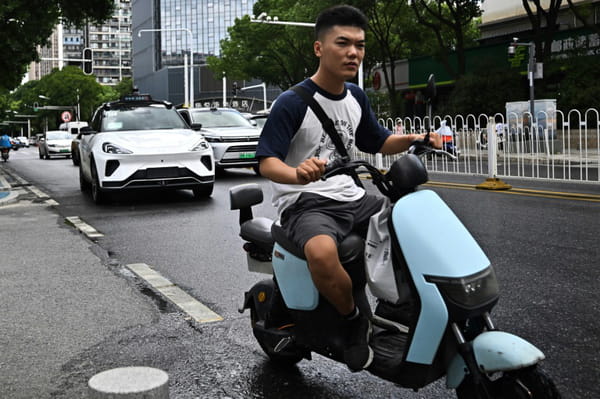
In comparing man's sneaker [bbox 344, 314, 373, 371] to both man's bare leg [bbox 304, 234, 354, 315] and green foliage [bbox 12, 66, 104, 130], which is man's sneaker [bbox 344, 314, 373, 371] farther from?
green foliage [bbox 12, 66, 104, 130]

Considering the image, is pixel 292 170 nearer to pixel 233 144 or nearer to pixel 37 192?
pixel 37 192

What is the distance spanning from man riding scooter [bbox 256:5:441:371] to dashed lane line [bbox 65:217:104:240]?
5639 millimetres

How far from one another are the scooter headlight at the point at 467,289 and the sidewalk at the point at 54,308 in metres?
1.94

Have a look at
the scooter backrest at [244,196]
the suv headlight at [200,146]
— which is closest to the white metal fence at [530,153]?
the suv headlight at [200,146]

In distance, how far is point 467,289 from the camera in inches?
100

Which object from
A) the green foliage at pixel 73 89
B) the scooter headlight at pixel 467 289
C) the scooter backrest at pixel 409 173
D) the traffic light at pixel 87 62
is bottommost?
the scooter headlight at pixel 467 289

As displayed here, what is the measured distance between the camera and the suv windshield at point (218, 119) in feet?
57.7


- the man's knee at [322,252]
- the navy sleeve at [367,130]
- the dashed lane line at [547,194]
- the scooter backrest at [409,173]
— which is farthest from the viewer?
the dashed lane line at [547,194]

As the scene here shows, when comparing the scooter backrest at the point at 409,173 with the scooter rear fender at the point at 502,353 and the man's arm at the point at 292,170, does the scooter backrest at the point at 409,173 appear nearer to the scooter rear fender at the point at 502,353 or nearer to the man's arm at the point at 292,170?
the man's arm at the point at 292,170

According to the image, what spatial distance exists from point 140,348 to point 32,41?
20699 millimetres

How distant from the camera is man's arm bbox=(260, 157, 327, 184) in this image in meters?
2.82

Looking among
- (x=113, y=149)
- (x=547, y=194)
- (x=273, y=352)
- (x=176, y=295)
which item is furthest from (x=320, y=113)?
(x=547, y=194)

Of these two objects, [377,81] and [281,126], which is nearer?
[281,126]

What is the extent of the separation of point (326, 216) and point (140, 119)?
9.94 meters
